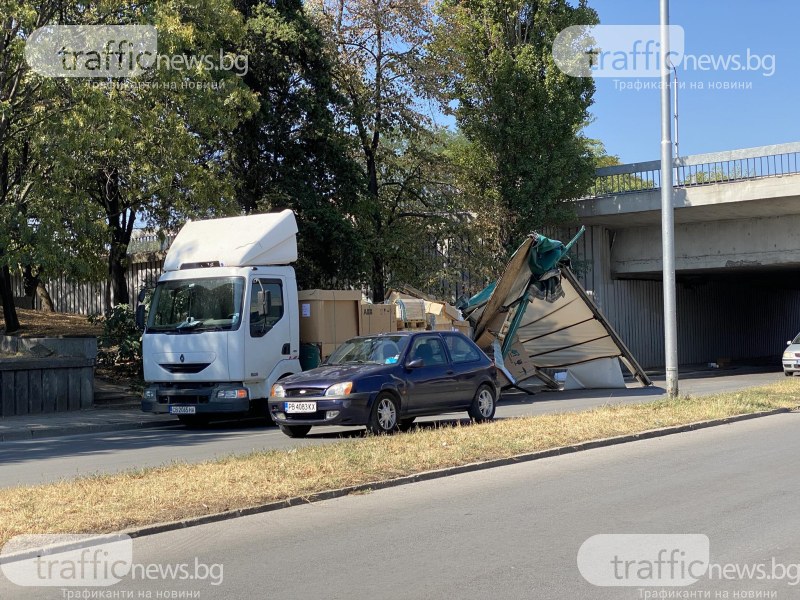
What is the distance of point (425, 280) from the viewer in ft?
94.1

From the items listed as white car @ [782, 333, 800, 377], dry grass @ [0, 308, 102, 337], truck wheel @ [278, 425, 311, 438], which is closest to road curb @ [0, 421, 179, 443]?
truck wheel @ [278, 425, 311, 438]

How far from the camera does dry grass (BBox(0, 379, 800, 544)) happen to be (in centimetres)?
767

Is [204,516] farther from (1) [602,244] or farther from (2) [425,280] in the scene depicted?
(1) [602,244]

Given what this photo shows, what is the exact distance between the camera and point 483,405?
15.4 meters

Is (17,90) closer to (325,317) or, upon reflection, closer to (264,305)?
(264,305)

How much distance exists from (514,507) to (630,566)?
6.80 feet

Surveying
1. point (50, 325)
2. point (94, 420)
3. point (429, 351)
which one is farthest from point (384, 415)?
point (50, 325)

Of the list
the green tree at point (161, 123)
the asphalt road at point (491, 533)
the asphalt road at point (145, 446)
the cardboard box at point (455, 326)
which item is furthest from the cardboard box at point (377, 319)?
the asphalt road at point (491, 533)

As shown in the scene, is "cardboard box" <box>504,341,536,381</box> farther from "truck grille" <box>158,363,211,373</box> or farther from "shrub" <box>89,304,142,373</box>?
"shrub" <box>89,304,142,373</box>

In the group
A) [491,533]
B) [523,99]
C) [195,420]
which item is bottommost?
[195,420]

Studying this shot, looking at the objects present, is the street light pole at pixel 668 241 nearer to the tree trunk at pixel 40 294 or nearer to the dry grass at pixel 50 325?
the dry grass at pixel 50 325

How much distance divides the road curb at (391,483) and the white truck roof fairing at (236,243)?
24.7 ft

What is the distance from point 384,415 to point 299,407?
126 cm

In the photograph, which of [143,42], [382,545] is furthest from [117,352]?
[382,545]
